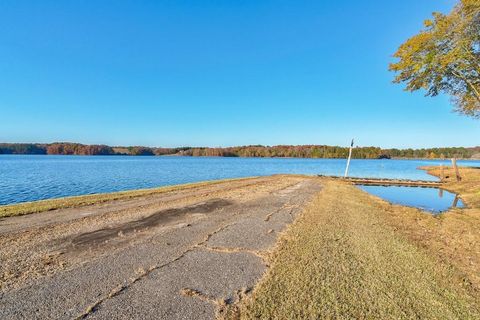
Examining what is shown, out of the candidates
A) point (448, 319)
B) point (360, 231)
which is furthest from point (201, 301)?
point (360, 231)

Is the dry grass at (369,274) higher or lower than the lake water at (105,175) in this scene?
higher

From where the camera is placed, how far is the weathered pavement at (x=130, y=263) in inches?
149

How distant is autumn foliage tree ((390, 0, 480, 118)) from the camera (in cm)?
1146

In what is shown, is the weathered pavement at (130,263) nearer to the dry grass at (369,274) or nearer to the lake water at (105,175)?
the dry grass at (369,274)

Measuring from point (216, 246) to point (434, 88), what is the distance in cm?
1610

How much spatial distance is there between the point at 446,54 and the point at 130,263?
15516 millimetres

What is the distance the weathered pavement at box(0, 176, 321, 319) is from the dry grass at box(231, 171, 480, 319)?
0.54 metres

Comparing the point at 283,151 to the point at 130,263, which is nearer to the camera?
the point at 130,263

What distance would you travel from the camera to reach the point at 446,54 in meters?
12.2

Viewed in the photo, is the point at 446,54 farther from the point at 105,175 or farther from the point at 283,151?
the point at 283,151

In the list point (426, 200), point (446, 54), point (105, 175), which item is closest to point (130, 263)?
point (446, 54)

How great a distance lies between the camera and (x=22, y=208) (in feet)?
37.1

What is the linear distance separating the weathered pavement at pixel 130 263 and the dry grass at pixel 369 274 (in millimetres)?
542

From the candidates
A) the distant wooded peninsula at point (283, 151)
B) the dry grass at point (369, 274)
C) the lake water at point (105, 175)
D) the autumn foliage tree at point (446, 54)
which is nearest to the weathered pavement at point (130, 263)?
the dry grass at point (369, 274)
